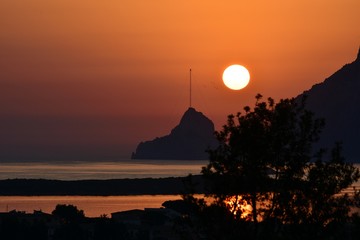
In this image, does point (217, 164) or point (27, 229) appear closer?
point (217, 164)

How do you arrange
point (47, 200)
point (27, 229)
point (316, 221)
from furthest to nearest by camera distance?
point (47, 200) → point (27, 229) → point (316, 221)

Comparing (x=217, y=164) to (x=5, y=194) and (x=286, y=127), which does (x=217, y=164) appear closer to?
(x=286, y=127)

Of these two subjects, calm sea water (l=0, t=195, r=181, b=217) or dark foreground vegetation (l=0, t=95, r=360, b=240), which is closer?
dark foreground vegetation (l=0, t=95, r=360, b=240)

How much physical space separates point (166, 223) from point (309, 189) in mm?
81078

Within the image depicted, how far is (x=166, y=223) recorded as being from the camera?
104 meters

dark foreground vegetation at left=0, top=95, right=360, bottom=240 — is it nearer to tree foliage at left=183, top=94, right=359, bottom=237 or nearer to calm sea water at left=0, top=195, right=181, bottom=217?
tree foliage at left=183, top=94, right=359, bottom=237

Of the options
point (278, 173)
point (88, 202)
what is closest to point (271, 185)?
point (278, 173)

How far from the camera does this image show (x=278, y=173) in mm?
24297

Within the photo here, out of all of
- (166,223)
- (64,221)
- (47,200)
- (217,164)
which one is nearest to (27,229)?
(64,221)

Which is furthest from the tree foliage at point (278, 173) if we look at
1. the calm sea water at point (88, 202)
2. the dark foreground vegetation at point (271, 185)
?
the calm sea water at point (88, 202)

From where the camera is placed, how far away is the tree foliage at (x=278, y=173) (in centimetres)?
2377

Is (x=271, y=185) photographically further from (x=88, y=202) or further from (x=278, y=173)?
(x=88, y=202)

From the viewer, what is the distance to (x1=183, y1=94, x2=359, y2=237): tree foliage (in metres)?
23.8

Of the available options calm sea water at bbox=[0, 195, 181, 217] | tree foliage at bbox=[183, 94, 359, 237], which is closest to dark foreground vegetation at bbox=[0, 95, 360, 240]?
tree foliage at bbox=[183, 94, 359, 237]
